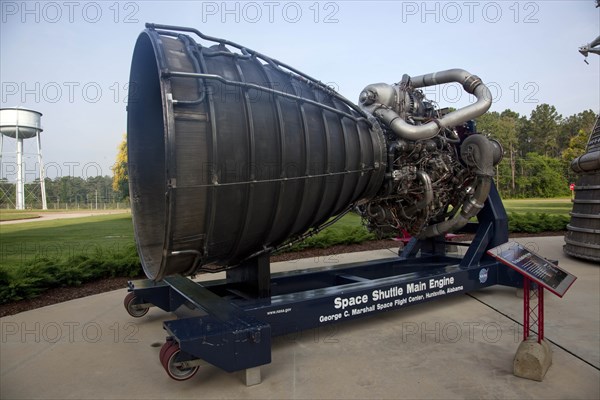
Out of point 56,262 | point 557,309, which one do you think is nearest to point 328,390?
point 557,309

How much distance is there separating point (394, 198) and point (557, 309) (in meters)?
2.64

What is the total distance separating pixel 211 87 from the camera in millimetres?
2980

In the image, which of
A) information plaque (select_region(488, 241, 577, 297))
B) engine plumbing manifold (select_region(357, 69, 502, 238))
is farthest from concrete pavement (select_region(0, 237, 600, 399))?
engine plumbing manifold (select_region(357, 69, 502, 238))

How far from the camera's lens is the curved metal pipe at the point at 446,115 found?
4.41 m

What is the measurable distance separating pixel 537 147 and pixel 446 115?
58.8 m

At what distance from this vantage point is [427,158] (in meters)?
4.94

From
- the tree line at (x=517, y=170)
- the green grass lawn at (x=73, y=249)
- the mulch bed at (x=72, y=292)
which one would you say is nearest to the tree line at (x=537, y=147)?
the tree line at (x=517, y=170)

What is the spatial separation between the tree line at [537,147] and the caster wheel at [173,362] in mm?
40622

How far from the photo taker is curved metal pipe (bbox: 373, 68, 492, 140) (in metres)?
4.41

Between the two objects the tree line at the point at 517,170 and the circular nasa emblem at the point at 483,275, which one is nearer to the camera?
the circular nasa emblem at the point at 483,275

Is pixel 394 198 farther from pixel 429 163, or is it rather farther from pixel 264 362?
pixel 264 362

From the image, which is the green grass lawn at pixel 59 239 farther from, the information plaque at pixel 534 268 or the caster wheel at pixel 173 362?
the information plaque at pixel 534 268

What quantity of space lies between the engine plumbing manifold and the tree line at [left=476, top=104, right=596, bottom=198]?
3688cm

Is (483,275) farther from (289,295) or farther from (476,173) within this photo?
(289,295)
